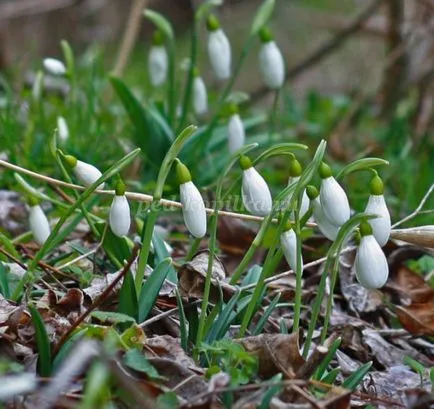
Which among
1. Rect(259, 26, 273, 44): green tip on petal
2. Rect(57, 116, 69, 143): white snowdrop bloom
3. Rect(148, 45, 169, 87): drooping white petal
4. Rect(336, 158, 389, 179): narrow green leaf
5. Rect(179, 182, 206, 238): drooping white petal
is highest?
Rect(259, 26, 273, 44): green tip on petal

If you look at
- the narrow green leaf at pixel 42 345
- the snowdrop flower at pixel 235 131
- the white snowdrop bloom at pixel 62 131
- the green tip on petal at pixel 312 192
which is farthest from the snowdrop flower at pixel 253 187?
the white snowdrop bloom at pixel 62 131

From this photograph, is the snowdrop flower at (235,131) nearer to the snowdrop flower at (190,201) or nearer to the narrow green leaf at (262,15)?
the narrow green leaf at (262,15)

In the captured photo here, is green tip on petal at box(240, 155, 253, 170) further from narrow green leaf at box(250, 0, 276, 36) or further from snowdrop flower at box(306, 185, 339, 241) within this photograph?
narrow green leaf at box(250, 0, 276, 36)

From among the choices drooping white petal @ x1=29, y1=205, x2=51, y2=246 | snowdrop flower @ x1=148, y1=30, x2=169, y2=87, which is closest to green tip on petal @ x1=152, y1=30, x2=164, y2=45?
snowdrop flower @ x1=148, y1=30, x2=169, y2=87

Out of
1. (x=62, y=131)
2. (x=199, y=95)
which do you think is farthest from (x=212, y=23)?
(x=62, y=131)

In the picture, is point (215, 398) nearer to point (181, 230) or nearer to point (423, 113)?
point (181, 230)

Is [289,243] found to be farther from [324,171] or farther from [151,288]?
[151,288]
